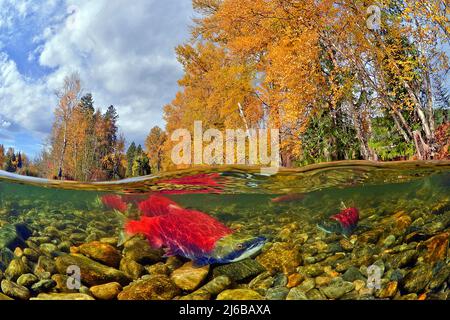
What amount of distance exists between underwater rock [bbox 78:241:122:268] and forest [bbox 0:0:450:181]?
1.30 metres

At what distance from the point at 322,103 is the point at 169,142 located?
10.5 ft

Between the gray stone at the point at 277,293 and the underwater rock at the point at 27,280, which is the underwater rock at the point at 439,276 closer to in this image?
the gray stone at the point at 277,293

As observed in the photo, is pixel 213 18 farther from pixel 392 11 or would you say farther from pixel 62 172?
pixel 62 172

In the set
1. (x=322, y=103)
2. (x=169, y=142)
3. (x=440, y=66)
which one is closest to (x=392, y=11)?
(x=440, y=66)

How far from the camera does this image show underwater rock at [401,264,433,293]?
533cm

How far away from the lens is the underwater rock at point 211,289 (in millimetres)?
4771

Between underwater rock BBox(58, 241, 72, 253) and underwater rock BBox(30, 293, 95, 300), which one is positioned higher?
underwater rock BBox(58, 241, 72, 253)

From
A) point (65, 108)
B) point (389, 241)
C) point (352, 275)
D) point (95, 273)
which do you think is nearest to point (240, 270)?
point (352, 275)

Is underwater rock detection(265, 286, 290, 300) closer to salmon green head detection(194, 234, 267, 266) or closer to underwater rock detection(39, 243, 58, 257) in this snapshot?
salmon green head detection(194, 234, 267, 266)

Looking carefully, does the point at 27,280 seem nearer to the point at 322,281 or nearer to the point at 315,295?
the point at 315,295

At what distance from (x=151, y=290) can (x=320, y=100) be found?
182 inches

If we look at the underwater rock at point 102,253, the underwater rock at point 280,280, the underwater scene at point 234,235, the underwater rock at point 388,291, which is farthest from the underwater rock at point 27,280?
the underwater rock at point 388,291

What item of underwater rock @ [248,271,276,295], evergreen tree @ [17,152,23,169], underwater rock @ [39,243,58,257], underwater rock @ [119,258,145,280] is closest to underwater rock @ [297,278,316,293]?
underwater rock @ [248,271,276,295]

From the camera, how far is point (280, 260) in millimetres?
5406
